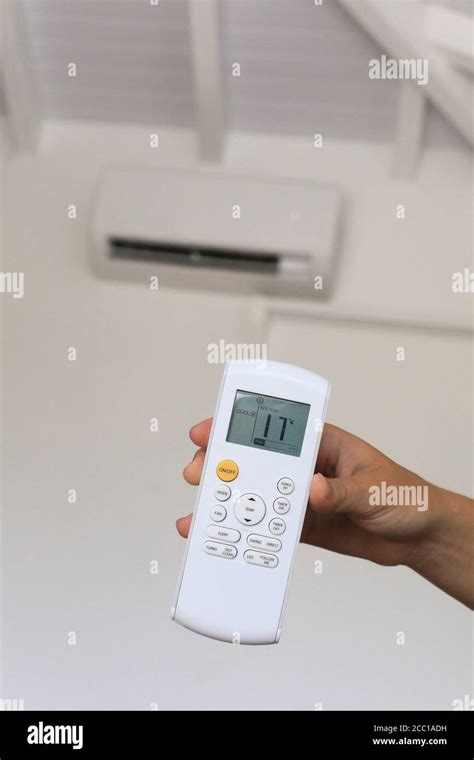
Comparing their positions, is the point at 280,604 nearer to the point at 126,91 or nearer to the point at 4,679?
the point at 4,679

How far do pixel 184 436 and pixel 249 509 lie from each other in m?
1.84

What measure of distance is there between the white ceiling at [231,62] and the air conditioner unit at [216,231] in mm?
267

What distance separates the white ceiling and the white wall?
4.4 inches

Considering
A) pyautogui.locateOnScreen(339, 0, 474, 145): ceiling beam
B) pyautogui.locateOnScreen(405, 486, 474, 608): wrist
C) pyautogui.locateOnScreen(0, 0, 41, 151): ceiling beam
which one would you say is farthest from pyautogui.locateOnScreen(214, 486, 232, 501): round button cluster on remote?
pyautogui.locateOnScreen(0, 0, 41, 151): ceiling beam

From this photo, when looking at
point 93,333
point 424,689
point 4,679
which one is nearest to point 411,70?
point 93,333

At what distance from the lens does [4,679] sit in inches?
119

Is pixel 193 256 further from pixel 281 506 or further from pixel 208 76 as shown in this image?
pixel 281 506

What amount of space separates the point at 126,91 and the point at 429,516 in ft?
7.56

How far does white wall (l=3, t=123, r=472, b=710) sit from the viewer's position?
9.48ft

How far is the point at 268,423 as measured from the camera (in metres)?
1.28
